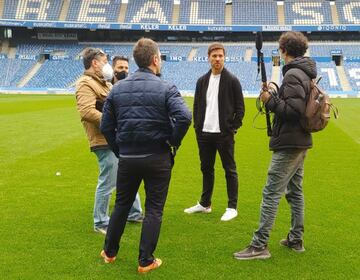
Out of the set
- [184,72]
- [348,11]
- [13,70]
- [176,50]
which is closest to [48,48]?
[13,70]

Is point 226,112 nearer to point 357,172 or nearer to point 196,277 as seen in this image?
point 196,277

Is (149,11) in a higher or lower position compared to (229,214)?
higher

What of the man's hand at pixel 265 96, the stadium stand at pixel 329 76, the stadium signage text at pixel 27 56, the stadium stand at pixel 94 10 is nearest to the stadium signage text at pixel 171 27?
the stadium stand at pixel 94 10

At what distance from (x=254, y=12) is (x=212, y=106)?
51.9 meters

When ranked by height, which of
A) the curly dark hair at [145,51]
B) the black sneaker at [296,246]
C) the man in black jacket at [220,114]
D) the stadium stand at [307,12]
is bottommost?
the black sneaker at [296,246]

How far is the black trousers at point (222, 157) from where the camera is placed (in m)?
6.08

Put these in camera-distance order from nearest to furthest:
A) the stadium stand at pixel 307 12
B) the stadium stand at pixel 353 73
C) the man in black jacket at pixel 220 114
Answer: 1. the man in black jacket at pixel 220 114
2. the stadium stand at pixel 353 73
3. the stadium stand at pixel 307 12

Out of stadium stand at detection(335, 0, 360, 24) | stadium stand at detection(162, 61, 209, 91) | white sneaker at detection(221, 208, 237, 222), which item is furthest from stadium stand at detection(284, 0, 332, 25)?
white sneaker at detection(221, 208, 237, 222)

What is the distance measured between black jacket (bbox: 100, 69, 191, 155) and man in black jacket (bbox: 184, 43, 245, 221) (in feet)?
6.01

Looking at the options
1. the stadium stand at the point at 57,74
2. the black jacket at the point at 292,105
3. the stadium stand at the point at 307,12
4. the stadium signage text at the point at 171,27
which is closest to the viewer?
the black jacket at the point at 292,105

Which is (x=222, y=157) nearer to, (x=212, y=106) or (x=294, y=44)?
(x=212, y=106)

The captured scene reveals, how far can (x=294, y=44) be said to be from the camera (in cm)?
433

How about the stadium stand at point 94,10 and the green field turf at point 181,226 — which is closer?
the green field turf at point 181,226

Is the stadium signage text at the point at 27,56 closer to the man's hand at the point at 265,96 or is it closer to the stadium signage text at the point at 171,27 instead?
the stadium signage text at the point at 171,27
